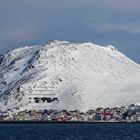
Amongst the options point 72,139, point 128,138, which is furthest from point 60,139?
point 128,138

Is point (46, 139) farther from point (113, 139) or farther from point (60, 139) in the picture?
point (113, 139)

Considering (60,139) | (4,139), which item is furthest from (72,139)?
(4,139)

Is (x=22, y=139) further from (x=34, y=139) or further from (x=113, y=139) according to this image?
(x=113, y=139)

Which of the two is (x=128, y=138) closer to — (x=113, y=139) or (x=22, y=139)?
(x=113, y=139)

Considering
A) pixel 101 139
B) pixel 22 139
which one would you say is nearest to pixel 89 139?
pixel 101 139

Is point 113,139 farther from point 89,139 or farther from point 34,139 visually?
point 34,139

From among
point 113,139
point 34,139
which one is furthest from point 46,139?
point 113,139
